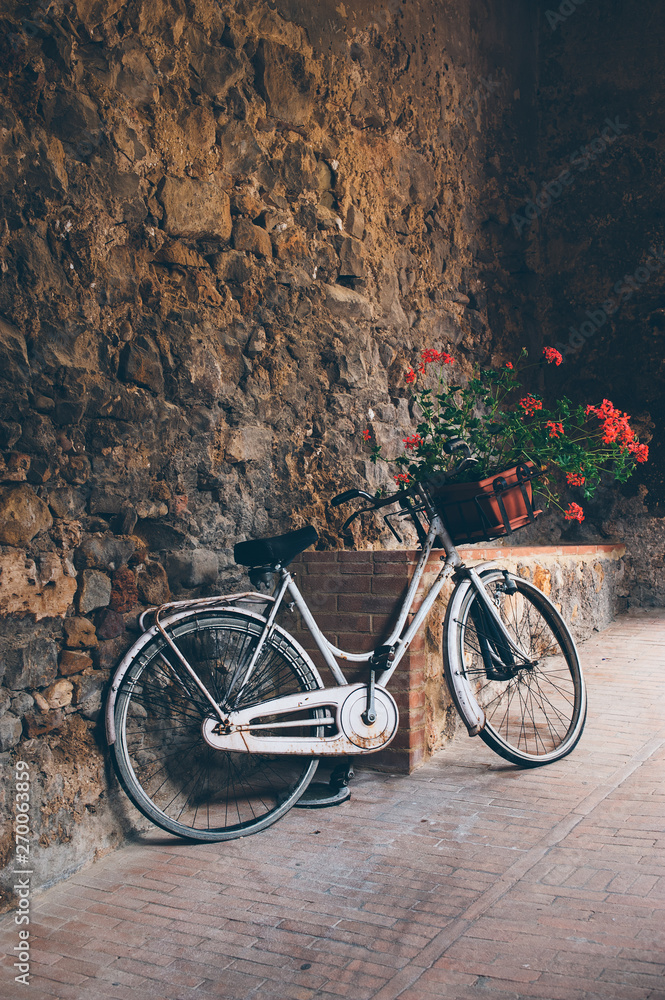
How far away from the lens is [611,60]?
22.2 feet

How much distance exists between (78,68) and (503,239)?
14.6 feet

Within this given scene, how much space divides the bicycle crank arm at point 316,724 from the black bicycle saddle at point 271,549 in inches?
17.8

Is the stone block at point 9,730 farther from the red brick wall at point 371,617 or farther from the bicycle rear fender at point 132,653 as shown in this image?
the red brick wall at point 371,617

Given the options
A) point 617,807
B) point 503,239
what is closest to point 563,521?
point 503,239

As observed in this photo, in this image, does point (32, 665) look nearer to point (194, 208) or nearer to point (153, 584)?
point (153, 584)

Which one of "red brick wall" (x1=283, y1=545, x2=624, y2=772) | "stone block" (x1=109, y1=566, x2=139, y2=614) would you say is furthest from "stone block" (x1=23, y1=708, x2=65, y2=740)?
"red brick wall" (x1=283, y1=545, x2=624, y2=772)

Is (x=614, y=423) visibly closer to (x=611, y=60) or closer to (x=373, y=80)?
(x=373, y=80)

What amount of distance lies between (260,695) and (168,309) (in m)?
1.40

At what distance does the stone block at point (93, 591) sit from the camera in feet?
8.23

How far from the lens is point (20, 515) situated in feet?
7.61

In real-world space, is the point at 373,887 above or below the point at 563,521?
below
